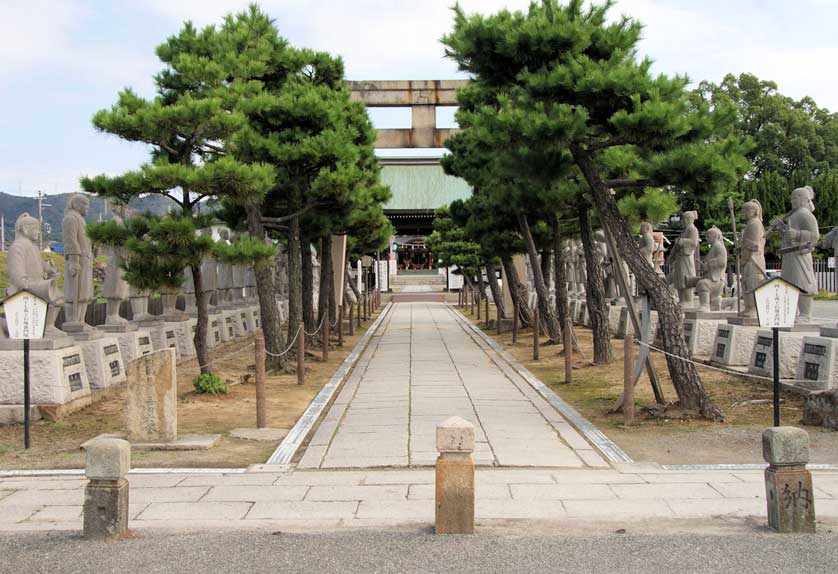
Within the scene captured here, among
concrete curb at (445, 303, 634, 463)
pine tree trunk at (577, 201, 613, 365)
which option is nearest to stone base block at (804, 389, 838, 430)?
concrete curb at (445, 303, 634, 463)

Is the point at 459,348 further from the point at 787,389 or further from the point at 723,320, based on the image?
the point at 787,389

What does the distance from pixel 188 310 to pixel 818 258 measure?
3383 centimetres

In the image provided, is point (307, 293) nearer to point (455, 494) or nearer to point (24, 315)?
point (24, 315)

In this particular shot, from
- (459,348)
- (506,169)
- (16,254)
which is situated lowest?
(459,348)

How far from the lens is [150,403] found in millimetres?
8320

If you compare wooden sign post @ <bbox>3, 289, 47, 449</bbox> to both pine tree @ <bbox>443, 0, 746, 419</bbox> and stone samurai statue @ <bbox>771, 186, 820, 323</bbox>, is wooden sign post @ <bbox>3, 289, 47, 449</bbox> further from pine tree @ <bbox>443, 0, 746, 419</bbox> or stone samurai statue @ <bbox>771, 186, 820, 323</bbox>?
stone samurai statue @ <bbox>771, 186, 820, 323</bbox>

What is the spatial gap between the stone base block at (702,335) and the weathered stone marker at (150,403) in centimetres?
1003

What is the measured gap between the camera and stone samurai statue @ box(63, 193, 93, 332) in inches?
466

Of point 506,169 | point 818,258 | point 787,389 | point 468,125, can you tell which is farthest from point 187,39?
point 818,258

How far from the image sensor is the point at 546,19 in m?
10.4

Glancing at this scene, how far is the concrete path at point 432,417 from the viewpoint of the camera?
7.83 metres

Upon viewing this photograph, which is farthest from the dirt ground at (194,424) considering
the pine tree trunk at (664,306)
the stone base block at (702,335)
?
the stone base block at (702,335)

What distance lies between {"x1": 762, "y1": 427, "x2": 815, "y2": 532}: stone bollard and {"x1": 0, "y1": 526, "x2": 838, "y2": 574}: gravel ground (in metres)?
0.11

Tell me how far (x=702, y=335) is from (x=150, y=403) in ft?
34.7
